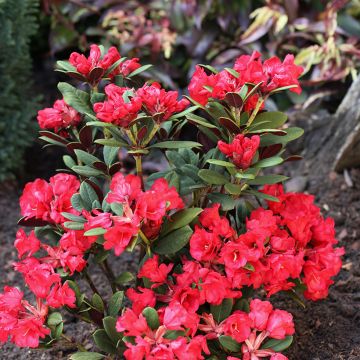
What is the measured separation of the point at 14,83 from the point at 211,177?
5.20 ft

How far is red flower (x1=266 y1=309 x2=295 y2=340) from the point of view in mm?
1590

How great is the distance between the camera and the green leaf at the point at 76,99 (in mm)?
1725

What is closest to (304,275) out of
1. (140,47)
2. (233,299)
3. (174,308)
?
(233,299)

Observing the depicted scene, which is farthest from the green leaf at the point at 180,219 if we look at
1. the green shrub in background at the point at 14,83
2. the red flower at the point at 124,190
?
the green shrub in background at the point at 14,83

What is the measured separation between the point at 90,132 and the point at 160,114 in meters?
0.26

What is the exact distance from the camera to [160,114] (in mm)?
1567

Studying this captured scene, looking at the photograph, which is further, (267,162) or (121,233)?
(267,162)

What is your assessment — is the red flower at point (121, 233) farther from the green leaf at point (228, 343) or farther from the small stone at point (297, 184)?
the small stone at point (297, 184)

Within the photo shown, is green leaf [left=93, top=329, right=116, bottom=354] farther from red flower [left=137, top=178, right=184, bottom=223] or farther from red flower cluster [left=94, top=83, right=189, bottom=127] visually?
red flower cluster [left=94, top=83, right=189, bottom=127]

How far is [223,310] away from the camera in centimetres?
169

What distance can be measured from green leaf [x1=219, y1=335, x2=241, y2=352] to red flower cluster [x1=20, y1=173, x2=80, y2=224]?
1.73ft

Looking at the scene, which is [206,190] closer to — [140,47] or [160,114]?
[160,114]

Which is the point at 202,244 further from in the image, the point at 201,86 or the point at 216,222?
the point at 201,86

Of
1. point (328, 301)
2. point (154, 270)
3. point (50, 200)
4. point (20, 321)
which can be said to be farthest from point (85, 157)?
point (328, 301)
